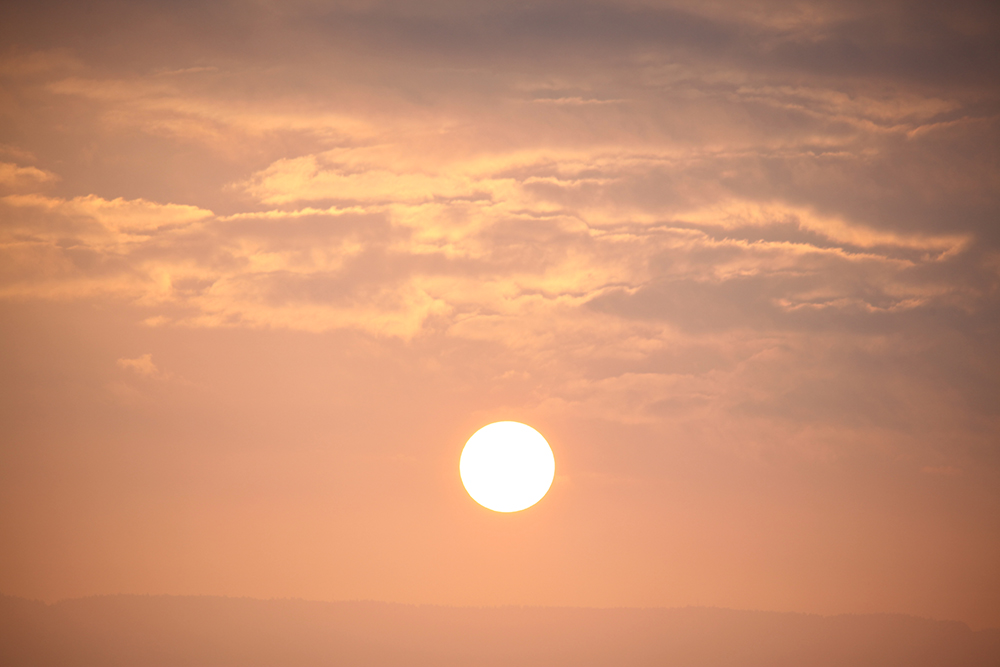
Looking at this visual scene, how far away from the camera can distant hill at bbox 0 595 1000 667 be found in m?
109

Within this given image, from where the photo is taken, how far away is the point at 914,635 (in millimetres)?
152500

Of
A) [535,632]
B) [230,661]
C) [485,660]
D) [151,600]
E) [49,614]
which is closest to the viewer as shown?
[535,632]

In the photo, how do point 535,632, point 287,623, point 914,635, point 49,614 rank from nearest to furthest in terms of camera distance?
1. point 535,632
2. point 287,623
3. point 49,614
4. point 914,635

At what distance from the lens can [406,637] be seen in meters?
113

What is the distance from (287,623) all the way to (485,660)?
41.4 metres

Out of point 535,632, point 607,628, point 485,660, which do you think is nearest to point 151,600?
point 485,660

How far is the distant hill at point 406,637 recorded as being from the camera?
4299 inches

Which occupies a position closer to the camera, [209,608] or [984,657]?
[209,608]

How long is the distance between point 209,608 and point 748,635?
98094 mm

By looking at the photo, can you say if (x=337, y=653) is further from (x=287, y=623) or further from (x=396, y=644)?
(x=287, y=623)

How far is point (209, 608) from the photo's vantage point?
121 m

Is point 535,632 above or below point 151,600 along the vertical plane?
below

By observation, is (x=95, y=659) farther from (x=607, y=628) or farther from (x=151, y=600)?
(x=607, y=628)

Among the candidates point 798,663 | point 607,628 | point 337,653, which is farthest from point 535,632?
point 798,663
